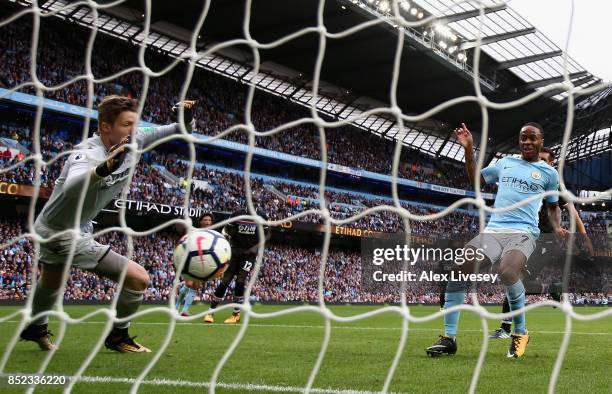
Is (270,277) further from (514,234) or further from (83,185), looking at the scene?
(83,185)

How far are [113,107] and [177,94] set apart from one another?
86.3 feet

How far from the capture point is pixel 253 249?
9.20 meters

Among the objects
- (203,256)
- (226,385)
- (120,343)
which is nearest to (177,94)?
(120,343)

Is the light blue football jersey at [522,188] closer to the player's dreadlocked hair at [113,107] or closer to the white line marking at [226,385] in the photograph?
the white line marking at [226,385]

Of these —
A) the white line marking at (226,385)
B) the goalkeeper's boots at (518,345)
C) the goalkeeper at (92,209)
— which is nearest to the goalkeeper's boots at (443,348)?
the goalkeeper's boots at (518,345)

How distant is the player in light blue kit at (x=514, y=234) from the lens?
15.0 ft

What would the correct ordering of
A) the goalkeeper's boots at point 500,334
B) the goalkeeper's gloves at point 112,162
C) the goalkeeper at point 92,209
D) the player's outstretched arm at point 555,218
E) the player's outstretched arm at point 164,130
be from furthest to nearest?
the goalkeeper's boots at point 500,334, the player's outstretched arm at point 555,218, the player's outstretched arm at point 164,130, the goalkeeper at point 92,209, the goalkeeper's gloves at point 112,162

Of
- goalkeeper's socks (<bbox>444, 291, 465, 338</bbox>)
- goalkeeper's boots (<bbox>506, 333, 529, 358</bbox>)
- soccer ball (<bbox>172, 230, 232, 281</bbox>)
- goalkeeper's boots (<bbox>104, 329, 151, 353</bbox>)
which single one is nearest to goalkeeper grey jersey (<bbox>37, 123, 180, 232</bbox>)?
soccer ball (<bbox>172, 230, 232, 281</bbox>)

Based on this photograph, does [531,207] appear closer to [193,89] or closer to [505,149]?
[193,89]

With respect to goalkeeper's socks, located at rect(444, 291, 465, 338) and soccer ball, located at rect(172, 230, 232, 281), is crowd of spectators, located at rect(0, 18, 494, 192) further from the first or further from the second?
goalkeeper's socks, located at rect(444, 291, 465, 338)

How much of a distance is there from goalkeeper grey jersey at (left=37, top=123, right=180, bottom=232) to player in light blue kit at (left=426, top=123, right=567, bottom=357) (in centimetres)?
238

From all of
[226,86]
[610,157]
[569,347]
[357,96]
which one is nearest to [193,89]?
[226,86]

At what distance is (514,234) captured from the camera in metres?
4.70

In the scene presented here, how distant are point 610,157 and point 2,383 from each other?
1953 inches
